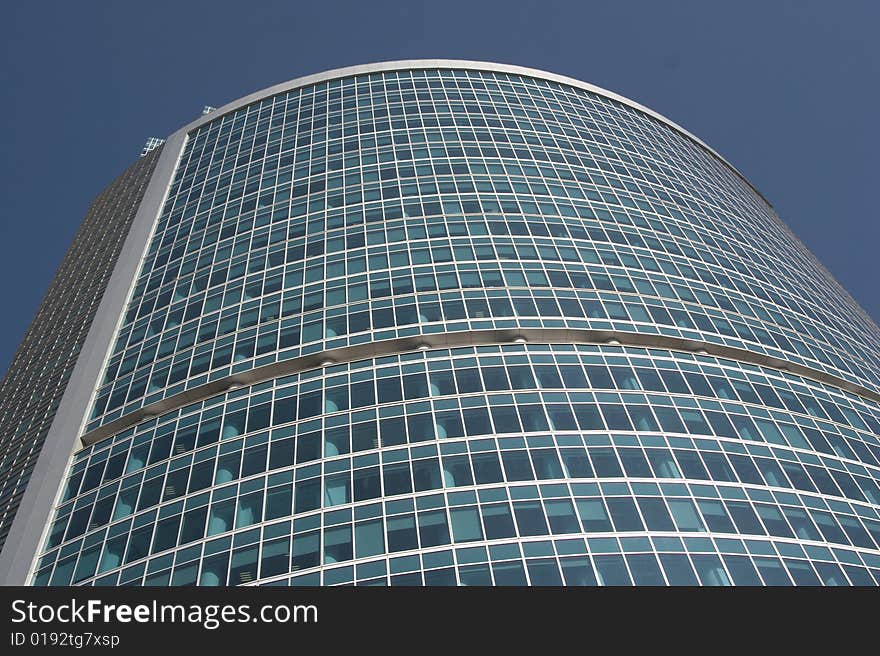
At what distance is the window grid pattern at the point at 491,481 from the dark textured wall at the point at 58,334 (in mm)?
5666

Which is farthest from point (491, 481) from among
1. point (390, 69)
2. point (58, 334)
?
point (390, 69)

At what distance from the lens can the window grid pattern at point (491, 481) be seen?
117 ft

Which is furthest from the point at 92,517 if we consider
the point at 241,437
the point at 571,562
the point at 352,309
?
the point at 571,562

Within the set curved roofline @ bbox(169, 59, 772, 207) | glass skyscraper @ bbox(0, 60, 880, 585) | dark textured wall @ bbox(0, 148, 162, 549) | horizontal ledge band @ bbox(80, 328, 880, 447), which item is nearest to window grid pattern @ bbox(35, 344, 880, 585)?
glass skyscraper @ bbox(0, 60, 880, 585)

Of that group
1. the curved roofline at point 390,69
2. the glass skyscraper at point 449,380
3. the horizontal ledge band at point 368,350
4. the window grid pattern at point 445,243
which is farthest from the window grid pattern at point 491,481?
the curved roofline at point 390,69

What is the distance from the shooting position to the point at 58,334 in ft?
203

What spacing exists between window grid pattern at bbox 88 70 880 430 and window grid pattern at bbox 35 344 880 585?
3643 mm

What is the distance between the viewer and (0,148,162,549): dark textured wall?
4991cm

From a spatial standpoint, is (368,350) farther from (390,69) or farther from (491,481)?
(390,69)

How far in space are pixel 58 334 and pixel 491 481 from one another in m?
34.2

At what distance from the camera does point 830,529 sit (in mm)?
38688

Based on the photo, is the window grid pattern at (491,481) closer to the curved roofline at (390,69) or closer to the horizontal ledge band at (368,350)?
the horizontal ledge band at (368,350)
